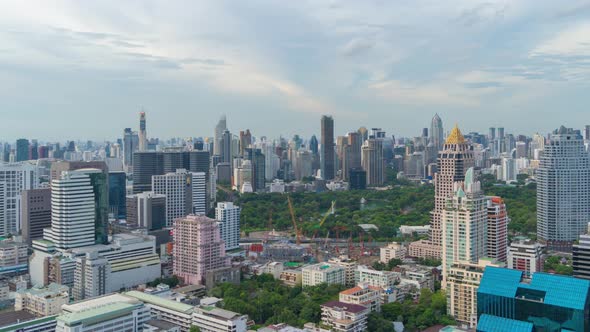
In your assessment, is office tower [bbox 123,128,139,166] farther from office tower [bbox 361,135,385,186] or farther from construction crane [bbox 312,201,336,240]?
construction crane [bbox 312,201,336,240]

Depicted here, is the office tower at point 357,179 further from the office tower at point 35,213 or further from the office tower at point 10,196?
the office tower at point 35,213

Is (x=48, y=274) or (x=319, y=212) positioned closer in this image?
(x=48, y=274)

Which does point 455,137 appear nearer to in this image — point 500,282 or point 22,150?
point 500,282

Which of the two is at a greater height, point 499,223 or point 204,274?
point 499,223

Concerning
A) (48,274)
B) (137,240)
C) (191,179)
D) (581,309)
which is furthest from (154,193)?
(581,309)

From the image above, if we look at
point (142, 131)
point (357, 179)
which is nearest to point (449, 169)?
point (357, 179)

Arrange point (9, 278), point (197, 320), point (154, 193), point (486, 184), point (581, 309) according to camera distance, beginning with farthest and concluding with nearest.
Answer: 1. point (486, 184)
2. point (154, 193)
3. point (9, 278)
4. point (197, 320)
5. point (581, 309)

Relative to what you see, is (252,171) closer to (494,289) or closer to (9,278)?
(9,278)
